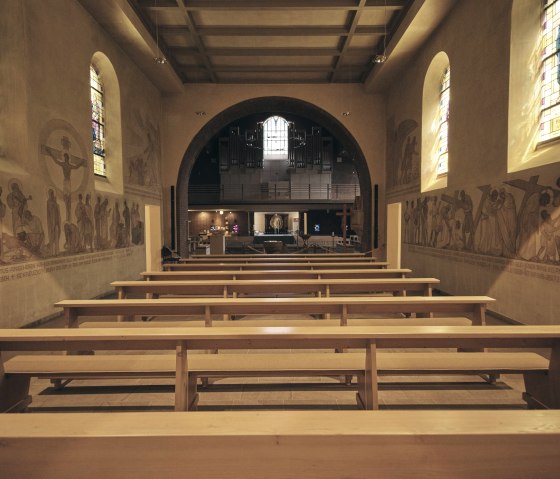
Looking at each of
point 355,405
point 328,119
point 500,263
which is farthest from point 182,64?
point 355,405

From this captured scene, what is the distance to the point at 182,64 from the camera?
1102 cm

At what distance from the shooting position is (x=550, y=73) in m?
5.44

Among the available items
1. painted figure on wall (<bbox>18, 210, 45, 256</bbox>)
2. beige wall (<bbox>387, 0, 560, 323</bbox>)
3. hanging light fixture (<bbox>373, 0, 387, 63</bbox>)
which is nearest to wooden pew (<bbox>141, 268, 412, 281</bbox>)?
beige wall (<bbox>387, 0, 560, 323</bbox>)

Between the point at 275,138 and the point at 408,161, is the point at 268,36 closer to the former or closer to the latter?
the point at 408,161

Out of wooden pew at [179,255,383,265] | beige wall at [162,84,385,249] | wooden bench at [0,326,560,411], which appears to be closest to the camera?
wooden bench at [0,326,560,411]

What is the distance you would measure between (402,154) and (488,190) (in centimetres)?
458

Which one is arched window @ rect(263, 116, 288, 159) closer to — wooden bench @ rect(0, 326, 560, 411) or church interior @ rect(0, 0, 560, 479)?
church interior @ rect(0, 0, 560, 479)

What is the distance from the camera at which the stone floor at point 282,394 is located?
2922 millimetres

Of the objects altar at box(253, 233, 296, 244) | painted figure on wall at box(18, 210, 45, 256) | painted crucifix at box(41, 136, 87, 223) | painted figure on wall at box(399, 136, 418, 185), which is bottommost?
altar at box(253, 233, 296, 244)

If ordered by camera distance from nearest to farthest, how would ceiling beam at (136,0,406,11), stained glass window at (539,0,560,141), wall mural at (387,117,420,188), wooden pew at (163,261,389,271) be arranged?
stained glass window at (539,0,560,141) → wooden pew at (163,261,389,271) → ceiling beam at (136,0,406,11) → wall mural at (387,117,420,188)

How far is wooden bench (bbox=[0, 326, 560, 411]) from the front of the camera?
7.90 feet

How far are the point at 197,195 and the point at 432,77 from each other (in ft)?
49.7

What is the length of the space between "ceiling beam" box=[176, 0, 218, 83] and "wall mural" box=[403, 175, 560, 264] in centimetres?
667

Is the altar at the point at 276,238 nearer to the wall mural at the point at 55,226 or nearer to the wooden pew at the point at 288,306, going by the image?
the wall mural at the point at 55,226
